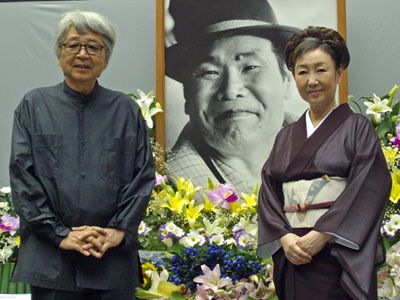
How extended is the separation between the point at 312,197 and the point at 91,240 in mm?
616

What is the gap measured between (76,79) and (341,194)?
795 millimetres

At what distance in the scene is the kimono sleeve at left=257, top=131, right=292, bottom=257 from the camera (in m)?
1.85

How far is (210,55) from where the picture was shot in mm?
2795

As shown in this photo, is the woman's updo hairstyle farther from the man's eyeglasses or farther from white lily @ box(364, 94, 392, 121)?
white lily @ box(364, 94, 392, 121)

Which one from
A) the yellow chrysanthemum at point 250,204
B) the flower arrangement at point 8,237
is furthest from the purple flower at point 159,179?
the flower arrangement at point 8,237

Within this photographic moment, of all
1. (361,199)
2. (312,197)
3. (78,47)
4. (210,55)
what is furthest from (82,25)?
(210,55)

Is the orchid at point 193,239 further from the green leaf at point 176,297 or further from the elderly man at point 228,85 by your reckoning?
the elderly man at point 228,85

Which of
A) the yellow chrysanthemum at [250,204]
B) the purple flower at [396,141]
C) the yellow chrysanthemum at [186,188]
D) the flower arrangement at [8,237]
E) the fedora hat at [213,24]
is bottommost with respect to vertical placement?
the flower arrangement at [8,237]

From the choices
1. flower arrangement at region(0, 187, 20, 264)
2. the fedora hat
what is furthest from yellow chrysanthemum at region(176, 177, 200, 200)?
flower arrangement at region(0, 187, 20, 264)

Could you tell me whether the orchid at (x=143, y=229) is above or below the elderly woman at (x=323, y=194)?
below

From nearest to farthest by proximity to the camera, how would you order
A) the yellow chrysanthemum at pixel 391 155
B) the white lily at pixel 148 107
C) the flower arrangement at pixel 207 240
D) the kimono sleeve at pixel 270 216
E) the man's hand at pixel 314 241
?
1. the man's hand at pixel 314 241
2. the kimono sleeve at pixel 270 216
3. the flower arrangement at pixel 207 240
4. the yellow chrysanthemum at pixel 391 155
5. the white lily at pixel 148 107

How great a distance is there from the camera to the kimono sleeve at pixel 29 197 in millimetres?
1638

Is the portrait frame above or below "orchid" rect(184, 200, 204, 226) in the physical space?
above

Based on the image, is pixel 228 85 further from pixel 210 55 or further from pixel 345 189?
pixel 345 189
